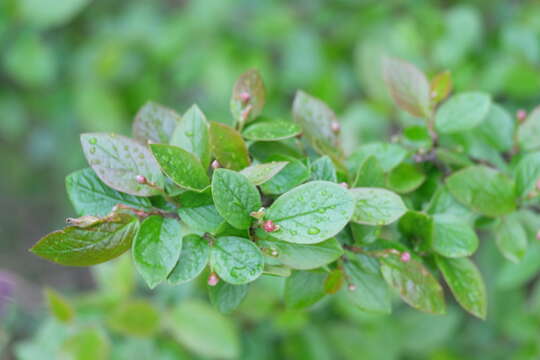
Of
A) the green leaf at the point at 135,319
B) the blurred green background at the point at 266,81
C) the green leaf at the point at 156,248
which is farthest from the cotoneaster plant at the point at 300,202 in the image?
the green leaf at the point at 135,319

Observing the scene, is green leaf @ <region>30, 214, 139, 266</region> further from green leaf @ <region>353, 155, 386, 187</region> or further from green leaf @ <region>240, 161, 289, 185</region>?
green leaf @ <region>353, 155, 386, 187</region>

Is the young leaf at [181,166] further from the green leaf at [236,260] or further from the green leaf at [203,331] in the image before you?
the green leaf at [203,331]

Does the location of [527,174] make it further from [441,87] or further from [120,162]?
[120,162]

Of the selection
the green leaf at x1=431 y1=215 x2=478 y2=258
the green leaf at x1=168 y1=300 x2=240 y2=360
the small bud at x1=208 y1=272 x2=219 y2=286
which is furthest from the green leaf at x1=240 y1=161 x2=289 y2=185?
the green leaf at x1=168 y1=300 x2=240 y2=360

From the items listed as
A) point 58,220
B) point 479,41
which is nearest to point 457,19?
point 479,41

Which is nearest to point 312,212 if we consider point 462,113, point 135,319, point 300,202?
point 300,202

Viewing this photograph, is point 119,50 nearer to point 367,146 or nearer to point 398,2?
point 398,2

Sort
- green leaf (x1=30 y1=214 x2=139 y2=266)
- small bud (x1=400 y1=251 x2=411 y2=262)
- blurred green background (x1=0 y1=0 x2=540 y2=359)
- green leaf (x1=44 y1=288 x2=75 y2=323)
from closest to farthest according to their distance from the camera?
1. green leaf (x1=30 y1=214 x2=139 y2=266)
2. small bud (x1=400 y1=251 x2=411 y2=262)
3. green leaf (x1=44 y1=288 x2=75 y2=323)
4. blurred green background (x1=0 y1=0 x2=540 y2=359)
